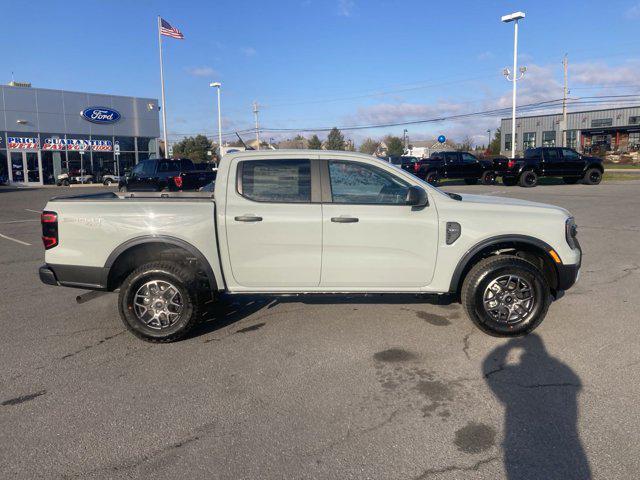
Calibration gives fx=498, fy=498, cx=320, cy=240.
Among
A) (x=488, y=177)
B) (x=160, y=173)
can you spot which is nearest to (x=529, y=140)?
(x=488, y=177)

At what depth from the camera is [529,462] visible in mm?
2883

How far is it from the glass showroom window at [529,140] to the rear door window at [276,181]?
76980 mm

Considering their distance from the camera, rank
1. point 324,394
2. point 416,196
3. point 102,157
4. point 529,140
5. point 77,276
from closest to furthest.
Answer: point 324,394 → point 416,196 → point 77,276 → point 102,157 → point 529,140

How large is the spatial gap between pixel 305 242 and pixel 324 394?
152 centimetres

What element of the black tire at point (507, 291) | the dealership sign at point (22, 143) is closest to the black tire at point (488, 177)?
the black tire at point (507, 291)

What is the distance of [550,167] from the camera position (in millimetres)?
24703

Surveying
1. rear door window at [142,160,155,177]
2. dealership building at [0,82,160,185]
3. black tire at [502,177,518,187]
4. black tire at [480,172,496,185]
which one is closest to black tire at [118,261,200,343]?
rear door window at [142,160,155,177]

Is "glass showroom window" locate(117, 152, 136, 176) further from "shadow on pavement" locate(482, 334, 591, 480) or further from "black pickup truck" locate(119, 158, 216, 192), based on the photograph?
"shadow on pavement" locate(482, 334, 591, 480)

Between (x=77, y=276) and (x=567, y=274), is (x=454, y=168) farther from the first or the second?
(x=77, y=276)

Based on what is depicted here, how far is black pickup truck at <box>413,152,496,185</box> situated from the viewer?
86.3 feet

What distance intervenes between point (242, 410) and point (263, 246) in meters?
1.67

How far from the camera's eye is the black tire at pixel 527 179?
24.5 m

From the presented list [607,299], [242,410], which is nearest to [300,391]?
[242,410]

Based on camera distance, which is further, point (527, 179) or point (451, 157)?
point (451, 157)
